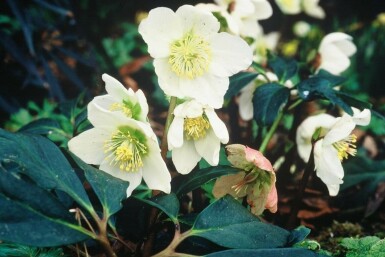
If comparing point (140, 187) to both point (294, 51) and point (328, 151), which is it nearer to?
point (328, 151)

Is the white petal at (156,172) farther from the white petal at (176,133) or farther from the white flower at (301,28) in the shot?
the white flower at (301,28)

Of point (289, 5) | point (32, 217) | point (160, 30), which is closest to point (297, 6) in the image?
point (289, 5)

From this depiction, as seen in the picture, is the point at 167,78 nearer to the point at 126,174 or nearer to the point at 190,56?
the point at 190,56

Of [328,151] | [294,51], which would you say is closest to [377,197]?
[328,151]

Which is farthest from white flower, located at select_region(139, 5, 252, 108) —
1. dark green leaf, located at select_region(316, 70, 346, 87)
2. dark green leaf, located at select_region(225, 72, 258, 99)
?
dark green leaf, located at select_region(316, 70, 346, 87)

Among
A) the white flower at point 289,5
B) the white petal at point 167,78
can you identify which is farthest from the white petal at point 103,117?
the white flower at point 289,5

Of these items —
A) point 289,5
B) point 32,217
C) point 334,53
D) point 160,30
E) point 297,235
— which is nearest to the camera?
point 32,217
